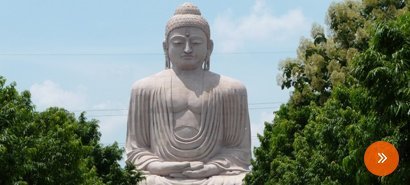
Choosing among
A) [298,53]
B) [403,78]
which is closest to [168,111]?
[298,53]

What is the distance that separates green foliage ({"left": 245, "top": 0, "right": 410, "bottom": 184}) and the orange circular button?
22 cm

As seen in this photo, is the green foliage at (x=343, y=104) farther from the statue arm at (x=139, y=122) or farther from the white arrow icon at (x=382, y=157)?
the statue arm at (x=139, y=122)

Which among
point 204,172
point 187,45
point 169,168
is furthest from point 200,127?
point 187,45

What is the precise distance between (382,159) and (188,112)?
17022 millimetres

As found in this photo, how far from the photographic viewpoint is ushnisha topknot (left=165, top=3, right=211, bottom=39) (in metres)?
37.3

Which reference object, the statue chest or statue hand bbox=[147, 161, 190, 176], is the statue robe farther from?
statue hand bbox=[147, 161, 190, 176]

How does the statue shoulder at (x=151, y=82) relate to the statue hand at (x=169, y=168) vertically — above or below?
above

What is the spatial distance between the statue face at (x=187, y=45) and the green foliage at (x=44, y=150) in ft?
16.0

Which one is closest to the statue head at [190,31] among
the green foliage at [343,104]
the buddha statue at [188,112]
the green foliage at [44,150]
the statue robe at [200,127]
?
the buddha statue at [188,112]

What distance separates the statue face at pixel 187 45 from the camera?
37.2 m

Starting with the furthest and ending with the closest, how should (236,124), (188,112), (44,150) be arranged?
1. (236,124)
2. (188,112)
3. (44,150)

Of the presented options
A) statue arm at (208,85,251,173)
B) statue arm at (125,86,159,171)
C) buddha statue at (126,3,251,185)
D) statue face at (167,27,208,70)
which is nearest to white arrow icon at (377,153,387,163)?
buddha statue at (126,3,251,185)

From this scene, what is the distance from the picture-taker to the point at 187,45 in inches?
1464

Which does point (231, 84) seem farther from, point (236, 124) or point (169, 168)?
point (169, 168)
